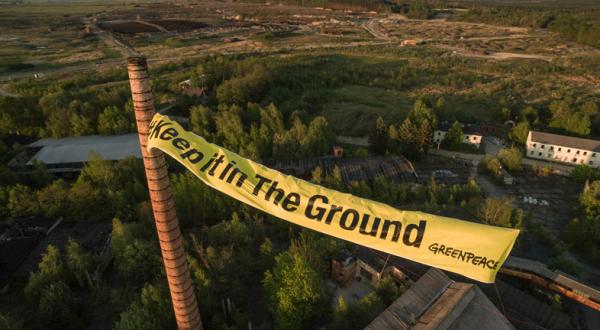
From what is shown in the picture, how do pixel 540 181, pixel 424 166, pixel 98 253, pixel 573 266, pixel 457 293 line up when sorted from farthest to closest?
pixel 424 166 < pixel 540 181 < pixel 98 253 < pixel 573 266 < pixel 457 293

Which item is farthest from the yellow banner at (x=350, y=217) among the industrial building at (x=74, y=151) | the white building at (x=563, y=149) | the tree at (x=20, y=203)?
the white building at (x=563, y=149)

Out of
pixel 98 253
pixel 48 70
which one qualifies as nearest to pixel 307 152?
pixel 98 253

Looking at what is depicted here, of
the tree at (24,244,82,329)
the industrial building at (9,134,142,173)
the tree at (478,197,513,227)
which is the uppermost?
the tree at (478,197,513,227)

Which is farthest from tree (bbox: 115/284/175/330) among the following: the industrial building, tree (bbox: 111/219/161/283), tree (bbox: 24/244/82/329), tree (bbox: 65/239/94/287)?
the industrial building

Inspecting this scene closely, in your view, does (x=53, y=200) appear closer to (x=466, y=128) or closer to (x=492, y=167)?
(x=492, y=167)

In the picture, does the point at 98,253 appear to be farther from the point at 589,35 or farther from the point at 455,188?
the point at 589,35

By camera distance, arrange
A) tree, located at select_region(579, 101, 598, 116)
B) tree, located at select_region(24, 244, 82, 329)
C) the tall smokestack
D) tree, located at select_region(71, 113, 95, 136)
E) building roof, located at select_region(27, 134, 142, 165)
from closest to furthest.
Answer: the tall smokestack < tree, located at select_region(24, 244, 82, 329) < building roof, located at select_region(27, 134, 142, 165) < tree, located at select_region(71, 113, 95, 136) < tree, located at select_region(579, 101, 598, 116)

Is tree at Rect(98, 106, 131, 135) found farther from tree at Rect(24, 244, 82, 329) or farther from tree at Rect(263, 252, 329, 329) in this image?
tree at Rect(263, 252, 329, 329)

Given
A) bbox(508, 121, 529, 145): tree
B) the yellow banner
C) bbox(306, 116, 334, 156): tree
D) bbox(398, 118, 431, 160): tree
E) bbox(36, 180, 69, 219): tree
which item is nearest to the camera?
the yellow banner
